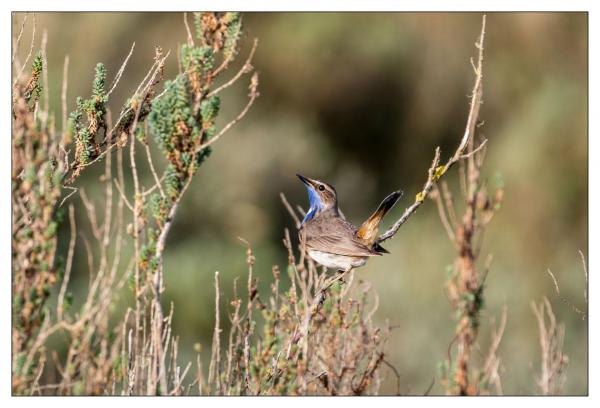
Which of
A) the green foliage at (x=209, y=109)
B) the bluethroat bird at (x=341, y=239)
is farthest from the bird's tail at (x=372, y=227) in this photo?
the green foliage at (x=209, y=109)

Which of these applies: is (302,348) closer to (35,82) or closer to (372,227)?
(372,227)

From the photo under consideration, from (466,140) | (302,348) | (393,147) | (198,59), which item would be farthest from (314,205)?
(393,147)

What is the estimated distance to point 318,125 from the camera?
1461 cm

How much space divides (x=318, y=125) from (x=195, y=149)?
10087 millimetres

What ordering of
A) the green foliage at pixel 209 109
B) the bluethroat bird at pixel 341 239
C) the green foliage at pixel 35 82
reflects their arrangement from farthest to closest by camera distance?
the bluethroat bird at pixel 341 239, the green foliage at pixel 35 82, the green foliage at pixel 209 109

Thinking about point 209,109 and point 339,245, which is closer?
point 209,109

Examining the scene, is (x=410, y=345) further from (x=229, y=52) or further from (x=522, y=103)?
(x=229, y=52)

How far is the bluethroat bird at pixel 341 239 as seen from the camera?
19.4 ft

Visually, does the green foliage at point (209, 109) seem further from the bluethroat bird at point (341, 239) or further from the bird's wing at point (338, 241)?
the bird's wing at point (338, 241)

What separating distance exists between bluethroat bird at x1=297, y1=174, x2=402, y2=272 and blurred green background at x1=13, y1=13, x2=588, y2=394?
3.93 m

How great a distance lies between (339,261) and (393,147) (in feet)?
27.2

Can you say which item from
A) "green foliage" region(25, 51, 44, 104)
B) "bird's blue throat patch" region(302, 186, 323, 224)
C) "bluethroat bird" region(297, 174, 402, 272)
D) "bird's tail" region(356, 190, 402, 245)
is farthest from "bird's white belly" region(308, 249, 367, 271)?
"green foliage" region(25, 51, 44, 104)

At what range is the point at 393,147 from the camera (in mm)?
14148

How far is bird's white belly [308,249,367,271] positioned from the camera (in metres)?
5.95
